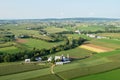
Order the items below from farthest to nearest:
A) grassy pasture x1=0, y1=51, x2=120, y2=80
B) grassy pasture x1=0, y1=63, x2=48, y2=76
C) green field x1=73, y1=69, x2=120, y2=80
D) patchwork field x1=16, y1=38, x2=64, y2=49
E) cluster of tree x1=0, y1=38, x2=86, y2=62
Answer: patchwork field x1=16, y1=38, x2=64, y2=49
cluster of tree x1=0, y1=38, x2=86, y2=62
grassy pasture x1=0, y1=63, x2=48, y2=76
grassy pasture x1=0, y1=51, x2=120, y2=80
green field x1=73, y1=69, x2=120, y2=80

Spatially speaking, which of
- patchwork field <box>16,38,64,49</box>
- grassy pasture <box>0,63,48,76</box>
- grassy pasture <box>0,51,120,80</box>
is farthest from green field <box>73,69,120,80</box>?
patchwork field <box>16,38,64,49</box>

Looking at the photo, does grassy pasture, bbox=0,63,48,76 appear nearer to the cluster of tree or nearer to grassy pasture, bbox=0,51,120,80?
grassy pasture, bbox=0,51,120,80

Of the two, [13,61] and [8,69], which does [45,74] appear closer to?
[8,69]

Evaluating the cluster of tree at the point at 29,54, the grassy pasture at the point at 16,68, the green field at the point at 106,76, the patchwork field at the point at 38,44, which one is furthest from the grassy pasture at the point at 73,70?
the patchwork field at the point at 38,44

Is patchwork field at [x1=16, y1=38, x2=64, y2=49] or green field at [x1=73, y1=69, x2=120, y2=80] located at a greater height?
patchwork field at [x1=16, y1=38, x2=64, y2=49]

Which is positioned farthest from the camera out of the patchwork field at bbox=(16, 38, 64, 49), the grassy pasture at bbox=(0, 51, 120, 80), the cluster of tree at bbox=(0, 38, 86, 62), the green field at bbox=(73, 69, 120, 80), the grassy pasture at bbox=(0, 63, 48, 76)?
the patchwork field at bbox=(16, 38, 64, 49)

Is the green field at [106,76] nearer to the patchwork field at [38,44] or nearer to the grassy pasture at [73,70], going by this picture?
the grassy pasture at [73,70]

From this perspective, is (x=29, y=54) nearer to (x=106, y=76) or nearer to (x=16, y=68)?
(x=16, y=68)

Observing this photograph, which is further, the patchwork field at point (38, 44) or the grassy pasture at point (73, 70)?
the patchwork field at point (38, 44)

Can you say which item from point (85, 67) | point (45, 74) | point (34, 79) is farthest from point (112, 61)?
point (34, 79)

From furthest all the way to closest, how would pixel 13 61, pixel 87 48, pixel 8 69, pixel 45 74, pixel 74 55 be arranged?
1. pixel 87 48
2. pixel 74 55
3. pixel 13 61
4. pixel 8 69
5. pixel 45 74

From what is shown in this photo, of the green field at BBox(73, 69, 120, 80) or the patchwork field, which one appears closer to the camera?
the green field at BBox(73, 69, 120, 80)
